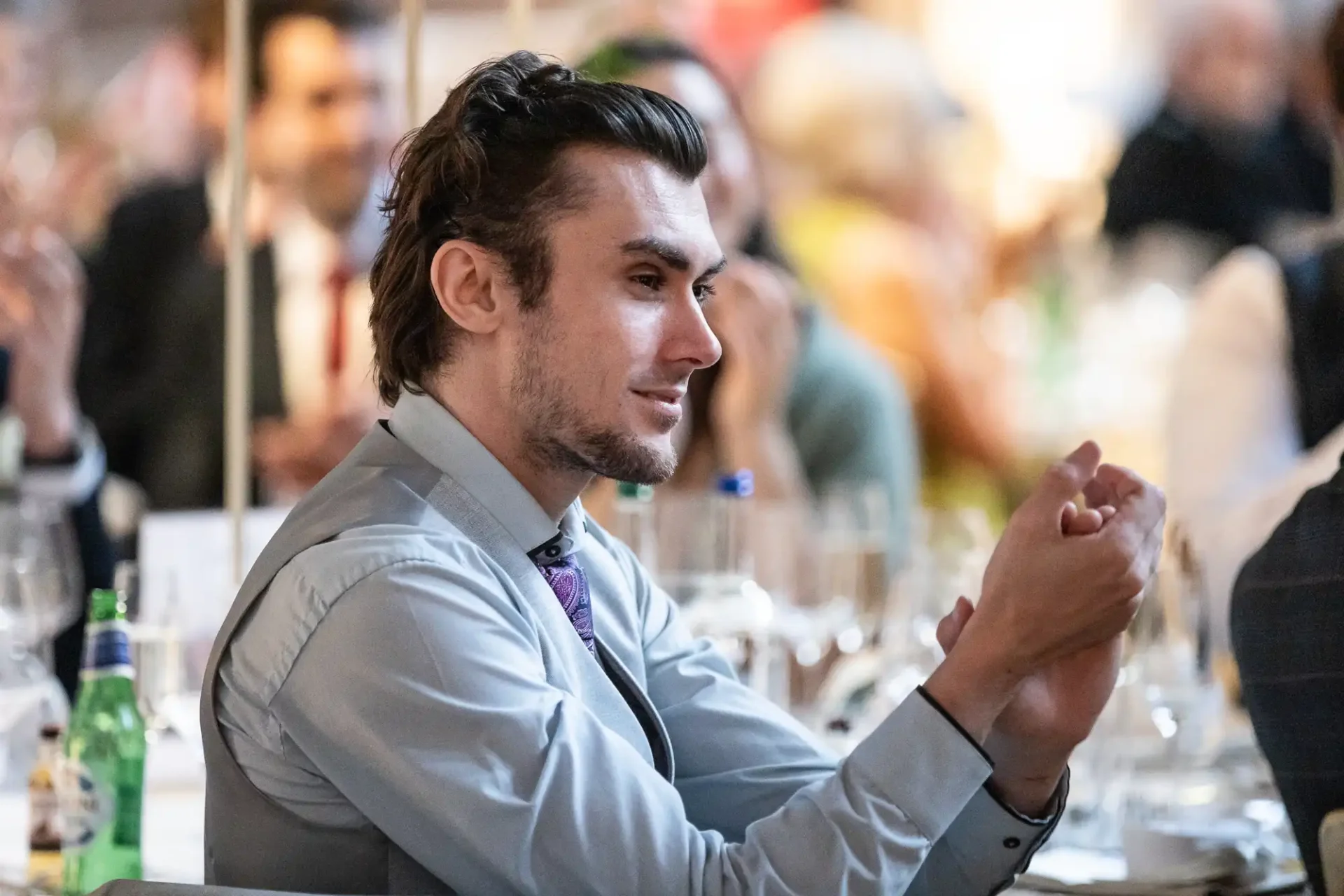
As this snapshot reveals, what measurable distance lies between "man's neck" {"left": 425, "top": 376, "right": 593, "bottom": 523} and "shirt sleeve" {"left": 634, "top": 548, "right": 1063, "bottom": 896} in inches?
8.2

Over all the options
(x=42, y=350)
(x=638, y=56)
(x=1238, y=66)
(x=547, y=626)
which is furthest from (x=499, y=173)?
(x=1238, y=66)

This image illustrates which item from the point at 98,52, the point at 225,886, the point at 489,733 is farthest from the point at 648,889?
the point at 98,52

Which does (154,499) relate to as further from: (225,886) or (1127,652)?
(225,886)

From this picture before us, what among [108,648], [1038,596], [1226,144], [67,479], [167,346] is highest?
[1226,144]

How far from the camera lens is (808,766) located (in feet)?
4.07

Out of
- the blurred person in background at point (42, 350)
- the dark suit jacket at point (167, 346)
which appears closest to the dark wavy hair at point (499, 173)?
the blurred person in background at point (42, 350)

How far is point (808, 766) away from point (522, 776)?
0.35m

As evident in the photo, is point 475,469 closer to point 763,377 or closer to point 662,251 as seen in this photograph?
point 662,251

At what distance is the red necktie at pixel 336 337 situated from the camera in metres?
3.81

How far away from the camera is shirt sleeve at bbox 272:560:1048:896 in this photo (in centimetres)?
94

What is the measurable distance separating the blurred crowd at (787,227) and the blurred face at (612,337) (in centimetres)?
228

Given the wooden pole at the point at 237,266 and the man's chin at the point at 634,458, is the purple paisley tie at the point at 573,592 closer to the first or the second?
the man's chin at the point at 634,458

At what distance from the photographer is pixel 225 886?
971 millimetres

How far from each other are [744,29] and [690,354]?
302 centimetres
